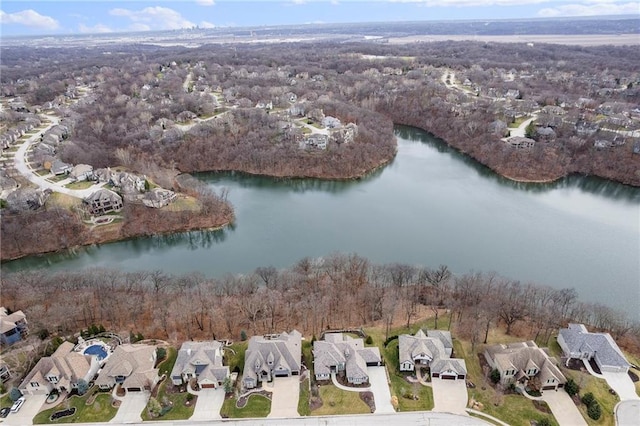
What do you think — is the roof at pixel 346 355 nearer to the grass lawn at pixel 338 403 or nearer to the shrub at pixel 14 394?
the grass lawn at pixel 338 403

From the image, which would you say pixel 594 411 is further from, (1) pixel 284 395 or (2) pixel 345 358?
(1) pixel 284 395

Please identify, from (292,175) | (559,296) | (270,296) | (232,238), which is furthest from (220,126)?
(559,296)

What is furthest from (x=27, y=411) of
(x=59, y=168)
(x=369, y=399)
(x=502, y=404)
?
(x=59, y=168)

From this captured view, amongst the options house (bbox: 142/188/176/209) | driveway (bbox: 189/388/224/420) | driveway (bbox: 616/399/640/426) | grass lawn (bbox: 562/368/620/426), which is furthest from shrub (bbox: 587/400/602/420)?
house (bbox: 142/188/176/209)

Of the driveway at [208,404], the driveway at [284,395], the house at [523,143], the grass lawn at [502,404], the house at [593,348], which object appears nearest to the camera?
the grass lawn at [502,404]

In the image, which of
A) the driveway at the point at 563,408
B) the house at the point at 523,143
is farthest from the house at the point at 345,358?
the house at the point at 523,143

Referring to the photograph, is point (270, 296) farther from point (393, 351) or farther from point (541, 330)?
point (541, 330)
